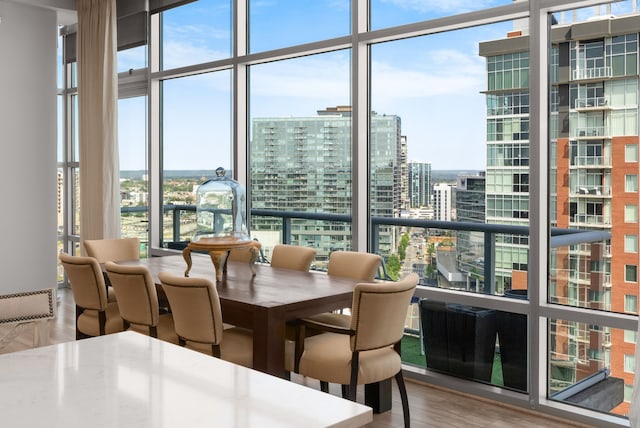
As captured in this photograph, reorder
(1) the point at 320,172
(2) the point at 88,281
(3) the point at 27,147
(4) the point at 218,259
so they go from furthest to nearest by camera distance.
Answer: (3) the point at 27,147 < (1) the point at 320,172 < (2) the point at 88,281 < (4) the point at 218,259

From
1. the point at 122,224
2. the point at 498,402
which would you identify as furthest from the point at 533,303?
the point at 122,224

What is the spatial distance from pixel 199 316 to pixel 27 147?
403 cm

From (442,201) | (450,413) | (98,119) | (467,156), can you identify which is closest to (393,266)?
(442,201)

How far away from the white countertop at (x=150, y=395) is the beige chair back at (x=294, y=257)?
2.92 metres

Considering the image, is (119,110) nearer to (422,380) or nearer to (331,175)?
(331,175)

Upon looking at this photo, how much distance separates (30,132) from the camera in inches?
253

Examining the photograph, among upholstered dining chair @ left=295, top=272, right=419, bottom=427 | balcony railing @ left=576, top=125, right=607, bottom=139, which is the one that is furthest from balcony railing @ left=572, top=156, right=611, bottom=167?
upholstered dining chair @ left=295, top=272, right=419, bottom=427

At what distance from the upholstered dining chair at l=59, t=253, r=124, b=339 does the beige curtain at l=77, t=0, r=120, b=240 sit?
2452 mm

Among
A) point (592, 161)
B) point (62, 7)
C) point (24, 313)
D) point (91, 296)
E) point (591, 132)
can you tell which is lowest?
point (24, 313)

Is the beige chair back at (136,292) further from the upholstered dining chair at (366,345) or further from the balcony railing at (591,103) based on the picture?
the balcony railing at (591,103)

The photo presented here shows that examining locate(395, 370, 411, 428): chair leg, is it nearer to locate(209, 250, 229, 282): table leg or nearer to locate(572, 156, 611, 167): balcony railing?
locate(209, 250, 229, 282): table leg

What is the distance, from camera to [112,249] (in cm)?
520

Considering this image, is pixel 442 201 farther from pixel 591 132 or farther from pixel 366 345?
pixel 366 345

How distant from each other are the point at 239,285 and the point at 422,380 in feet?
4.94
